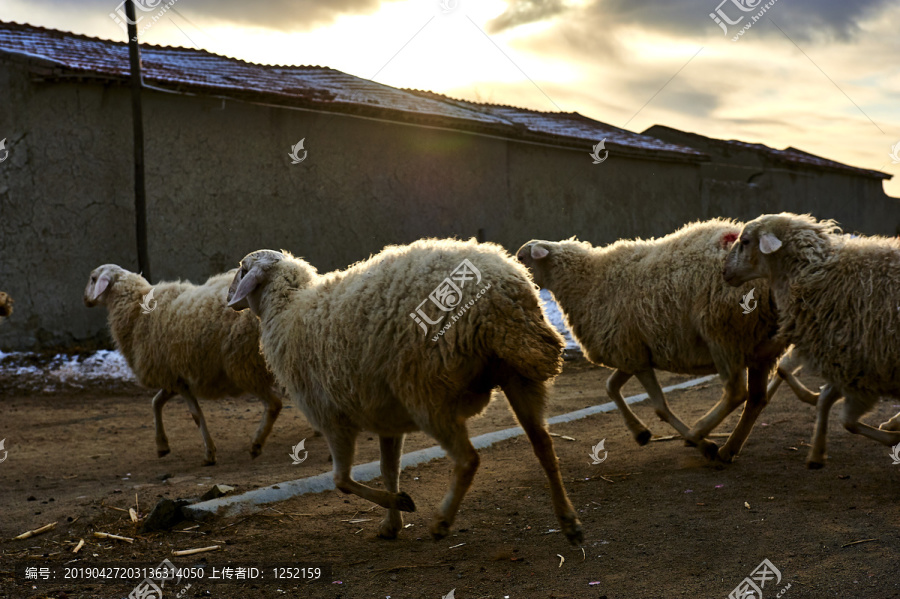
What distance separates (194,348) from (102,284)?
1.78m

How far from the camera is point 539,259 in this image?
6.79 metres

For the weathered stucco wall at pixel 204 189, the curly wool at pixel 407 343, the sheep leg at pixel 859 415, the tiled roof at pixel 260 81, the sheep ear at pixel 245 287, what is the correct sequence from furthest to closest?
the tiled roof at pixel 260 81, the weathered stucco wall at pixel 204 189, the sheep ear at pixel 245 287, the sheep leg at pixel 859 415, the curly wool at pixel 407 343

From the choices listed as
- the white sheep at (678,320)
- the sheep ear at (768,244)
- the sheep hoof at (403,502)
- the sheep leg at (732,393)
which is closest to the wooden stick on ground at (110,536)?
the sheep hoof at (403,502)

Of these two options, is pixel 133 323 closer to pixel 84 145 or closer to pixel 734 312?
pixel 84 145

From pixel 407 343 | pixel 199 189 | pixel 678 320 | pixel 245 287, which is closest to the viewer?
pixel 407 343

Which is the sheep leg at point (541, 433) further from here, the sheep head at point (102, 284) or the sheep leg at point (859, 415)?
the sheep head at point (102, 284)

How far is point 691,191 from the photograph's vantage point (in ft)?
68.0

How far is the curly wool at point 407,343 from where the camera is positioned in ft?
12.6

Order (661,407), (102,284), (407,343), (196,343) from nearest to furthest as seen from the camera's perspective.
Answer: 1. (407,343)
2. (661,407)
3. (196,343)
4. (102,284)

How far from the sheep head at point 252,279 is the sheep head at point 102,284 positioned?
3.42 meters

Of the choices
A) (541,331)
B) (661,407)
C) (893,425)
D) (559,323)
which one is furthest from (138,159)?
(893,425)

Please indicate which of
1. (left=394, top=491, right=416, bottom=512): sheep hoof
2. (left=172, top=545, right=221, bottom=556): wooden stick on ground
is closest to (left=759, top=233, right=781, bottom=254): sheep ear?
(left=394, top=491, right=416, bottom=512): sheep hoof

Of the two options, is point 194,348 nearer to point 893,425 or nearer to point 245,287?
point 245,287

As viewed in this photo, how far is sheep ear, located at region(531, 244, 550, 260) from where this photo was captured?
21.9 feet
